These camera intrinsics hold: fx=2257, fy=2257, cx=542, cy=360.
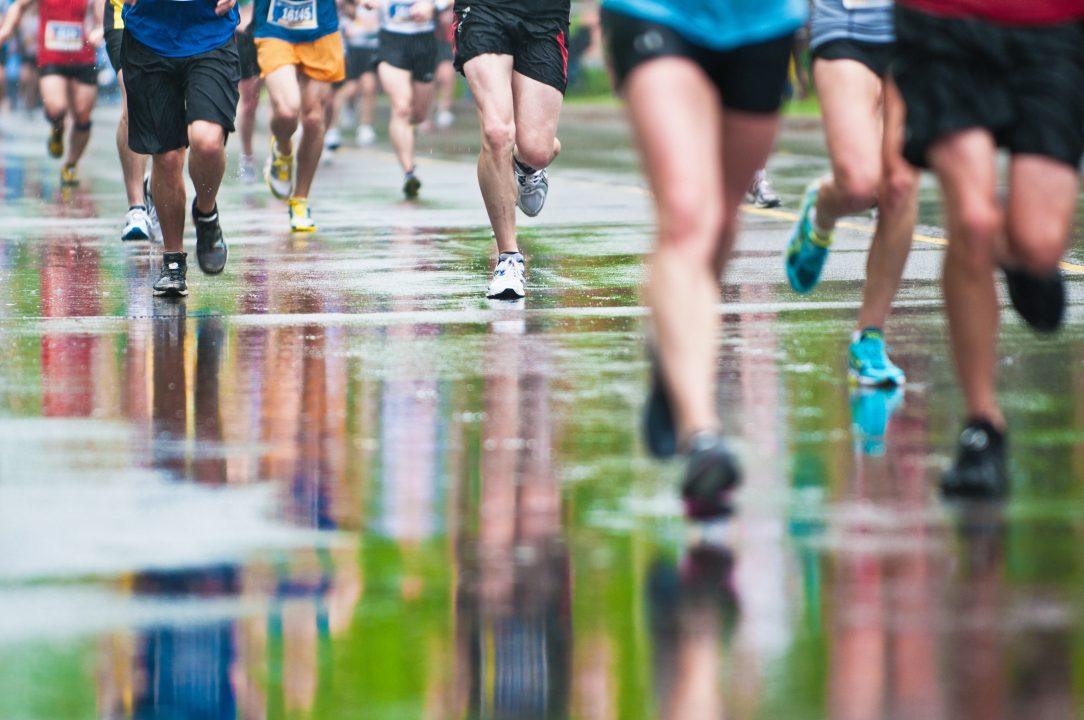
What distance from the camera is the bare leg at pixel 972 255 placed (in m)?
5.39

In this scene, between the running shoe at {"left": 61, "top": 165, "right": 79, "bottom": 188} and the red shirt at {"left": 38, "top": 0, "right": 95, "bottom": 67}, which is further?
the running shoe at {"left": 61, "top": 165, "right": 79, "bottom": 188}

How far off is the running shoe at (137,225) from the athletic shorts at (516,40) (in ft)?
12.9

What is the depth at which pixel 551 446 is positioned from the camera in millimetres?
6102

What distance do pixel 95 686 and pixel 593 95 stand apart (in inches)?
1294

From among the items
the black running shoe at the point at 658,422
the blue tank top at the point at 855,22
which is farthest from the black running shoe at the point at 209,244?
the black running shoe at the point at 658,422

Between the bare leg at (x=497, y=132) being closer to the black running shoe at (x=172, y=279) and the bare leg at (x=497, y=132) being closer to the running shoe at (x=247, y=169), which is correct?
the black running shoe at (x=172, y=279)

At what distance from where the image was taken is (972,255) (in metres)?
5.53

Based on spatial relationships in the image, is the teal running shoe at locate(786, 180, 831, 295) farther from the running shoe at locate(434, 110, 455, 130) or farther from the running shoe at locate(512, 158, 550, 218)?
the running shoe at locate(434, 110, 455, 130)

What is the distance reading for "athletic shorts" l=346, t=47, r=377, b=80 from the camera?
2633 centimetres

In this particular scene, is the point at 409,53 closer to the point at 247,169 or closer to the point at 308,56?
the point at 247,169

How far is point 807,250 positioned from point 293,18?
5.93 metres

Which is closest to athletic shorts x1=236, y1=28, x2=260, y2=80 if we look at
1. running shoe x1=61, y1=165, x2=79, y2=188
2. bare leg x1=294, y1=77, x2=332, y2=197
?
running shoe x1=61, y1=165, x2=79, y2=188

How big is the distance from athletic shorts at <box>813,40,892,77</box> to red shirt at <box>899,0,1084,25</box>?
1663mm

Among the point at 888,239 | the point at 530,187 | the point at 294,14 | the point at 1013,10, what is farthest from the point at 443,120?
the point at 1013,10
